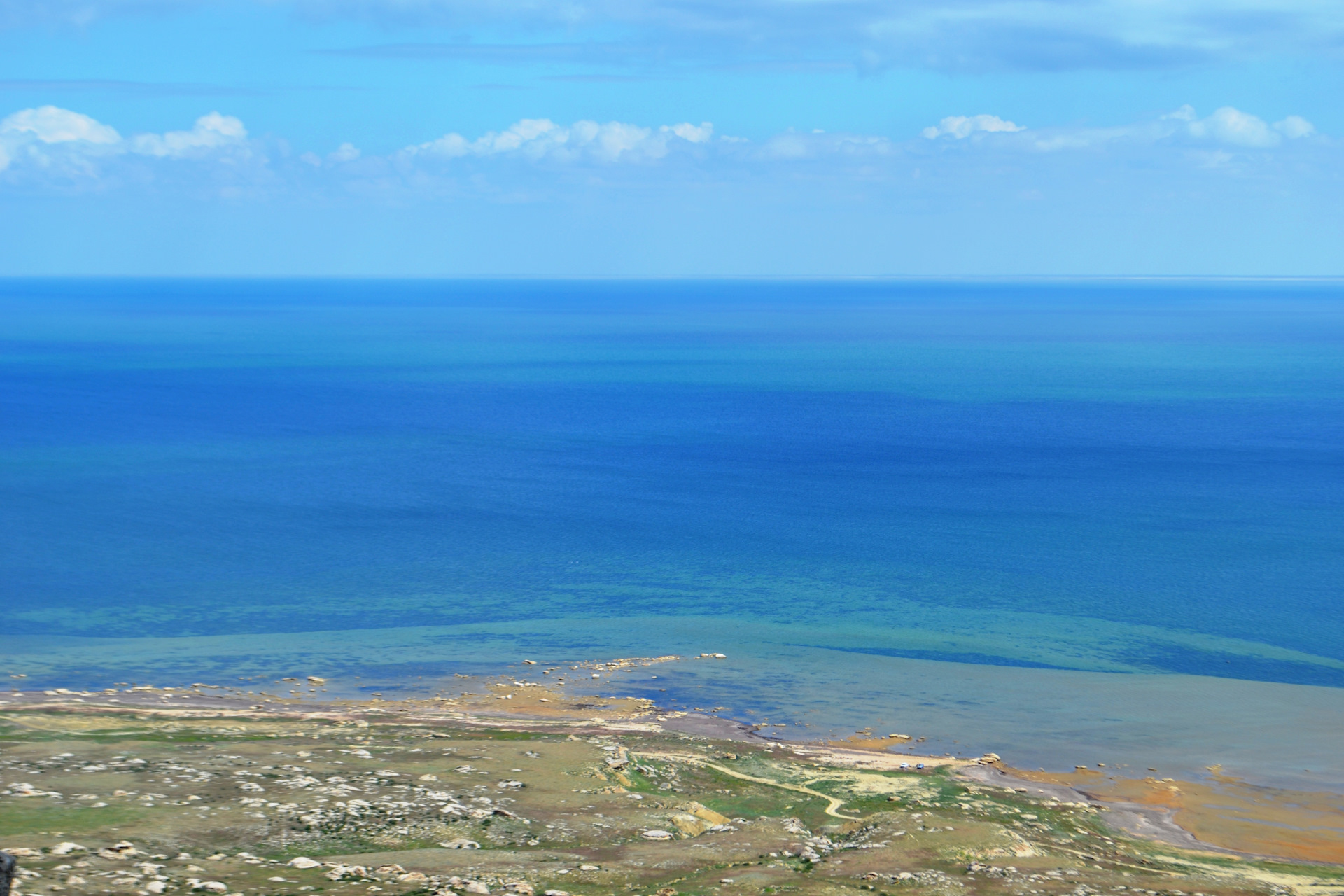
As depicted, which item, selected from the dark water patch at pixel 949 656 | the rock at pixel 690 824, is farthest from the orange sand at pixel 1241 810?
the dark water patch at pixel 949 656

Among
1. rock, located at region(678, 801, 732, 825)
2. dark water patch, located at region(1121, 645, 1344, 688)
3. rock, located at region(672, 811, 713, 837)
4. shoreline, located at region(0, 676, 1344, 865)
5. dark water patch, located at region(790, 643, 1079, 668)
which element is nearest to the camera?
Answer: rock, located at region(672, 811, 713, 837)

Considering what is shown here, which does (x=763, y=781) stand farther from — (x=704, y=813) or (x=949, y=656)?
(x=949, y=656)

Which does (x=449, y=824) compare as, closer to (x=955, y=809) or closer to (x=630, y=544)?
(x=955, y=809)

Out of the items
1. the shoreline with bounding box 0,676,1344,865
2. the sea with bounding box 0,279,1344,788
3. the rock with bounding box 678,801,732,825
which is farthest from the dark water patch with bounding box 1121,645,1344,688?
the rock with bounding box 678,801,732,825

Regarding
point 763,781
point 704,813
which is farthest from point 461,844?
point 763,781

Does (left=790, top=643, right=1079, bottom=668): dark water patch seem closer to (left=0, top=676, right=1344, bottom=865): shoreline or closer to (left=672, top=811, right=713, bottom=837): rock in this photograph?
(left=0, top=676, right=1344, bottom=865): shoreline

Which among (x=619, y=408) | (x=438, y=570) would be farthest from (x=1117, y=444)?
(x=438, y=570)
